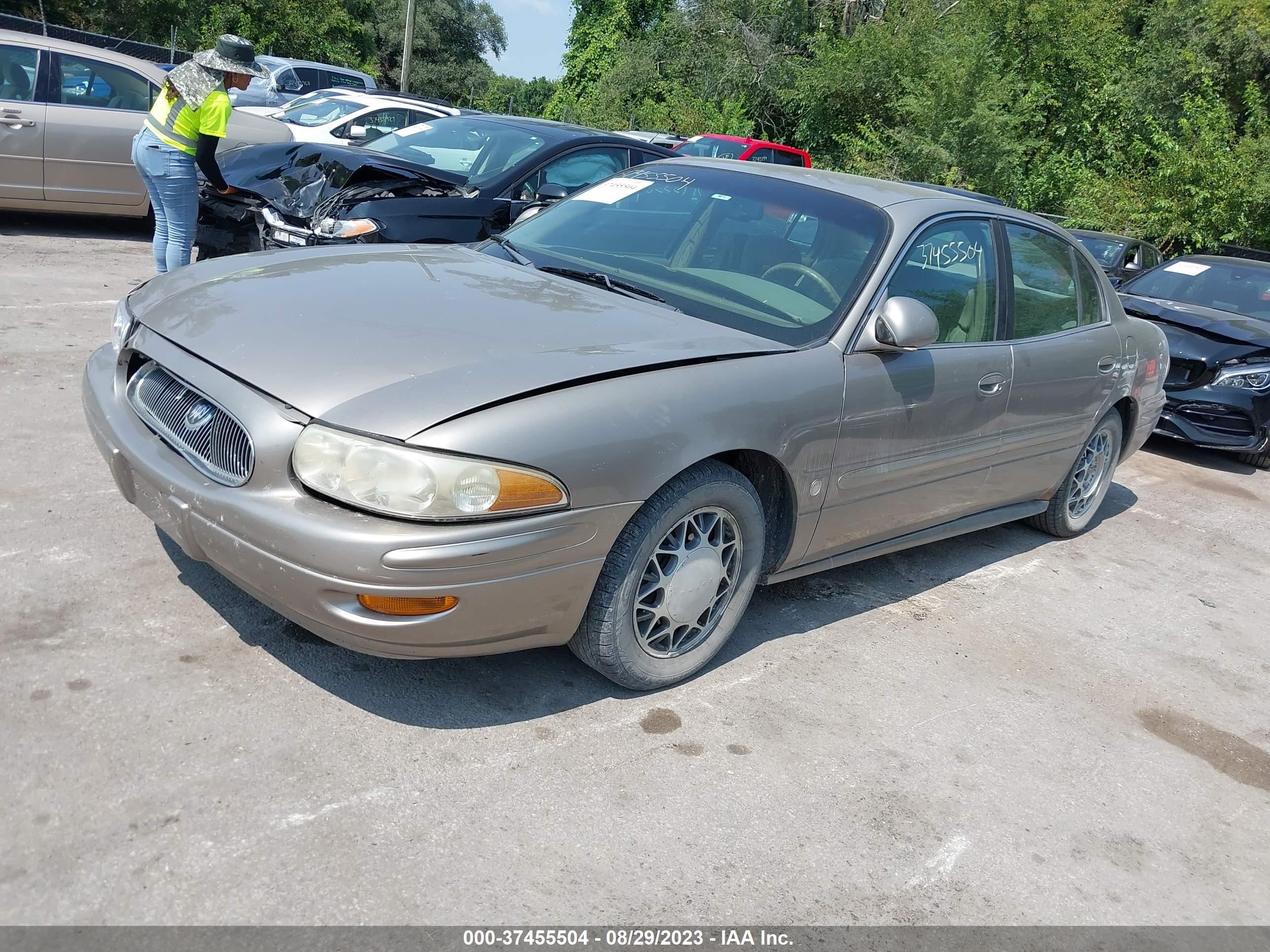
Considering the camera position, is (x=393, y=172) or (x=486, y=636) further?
(x=393, y=172)

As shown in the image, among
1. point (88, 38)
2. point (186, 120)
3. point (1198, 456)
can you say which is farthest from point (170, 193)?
point (88, 38)

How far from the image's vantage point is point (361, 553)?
2777 mm

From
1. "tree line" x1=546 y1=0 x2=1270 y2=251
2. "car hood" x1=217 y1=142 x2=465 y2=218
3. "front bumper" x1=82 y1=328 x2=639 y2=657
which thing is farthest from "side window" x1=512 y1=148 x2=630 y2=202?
"tree line" x1=546 y1=0 x2=1270 y2=251

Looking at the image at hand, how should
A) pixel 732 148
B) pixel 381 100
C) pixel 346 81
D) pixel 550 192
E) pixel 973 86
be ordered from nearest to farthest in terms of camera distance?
1. pixel 550 192
2. pixel 381 100
3. pixel 973 86
4. pixel 732 148
5. pixel 346 81

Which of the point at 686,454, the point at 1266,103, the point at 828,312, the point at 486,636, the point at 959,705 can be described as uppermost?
the point at 1266,103

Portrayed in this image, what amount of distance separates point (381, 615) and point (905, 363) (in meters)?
2.09

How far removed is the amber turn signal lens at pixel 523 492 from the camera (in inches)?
113

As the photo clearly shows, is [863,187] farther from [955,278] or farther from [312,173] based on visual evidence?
[312,173]

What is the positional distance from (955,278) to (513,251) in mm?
1726

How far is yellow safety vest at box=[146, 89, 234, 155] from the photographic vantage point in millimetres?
6418

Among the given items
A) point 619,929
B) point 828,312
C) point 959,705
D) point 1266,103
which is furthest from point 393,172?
point 1266,103

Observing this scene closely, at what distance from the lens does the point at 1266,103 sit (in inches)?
840

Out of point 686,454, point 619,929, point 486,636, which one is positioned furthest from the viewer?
point 686,454

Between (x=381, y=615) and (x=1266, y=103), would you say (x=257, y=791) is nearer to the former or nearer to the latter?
(x=381, y=615)
